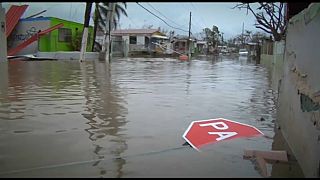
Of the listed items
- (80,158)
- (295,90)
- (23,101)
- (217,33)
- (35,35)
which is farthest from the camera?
(217,33)

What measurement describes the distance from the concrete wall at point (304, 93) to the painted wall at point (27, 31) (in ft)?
118

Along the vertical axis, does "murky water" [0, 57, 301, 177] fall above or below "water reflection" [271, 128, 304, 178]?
above

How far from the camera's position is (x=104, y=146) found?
5.28 meters

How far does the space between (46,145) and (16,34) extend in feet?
125

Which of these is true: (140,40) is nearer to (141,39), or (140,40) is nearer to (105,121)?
(141,39)

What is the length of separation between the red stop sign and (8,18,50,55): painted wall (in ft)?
116

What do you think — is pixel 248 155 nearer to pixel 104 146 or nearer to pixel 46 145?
pixel 104 146

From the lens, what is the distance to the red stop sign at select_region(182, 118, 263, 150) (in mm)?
5621

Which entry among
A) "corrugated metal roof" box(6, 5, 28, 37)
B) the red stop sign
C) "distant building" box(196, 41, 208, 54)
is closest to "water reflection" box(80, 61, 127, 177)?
the red stop sign

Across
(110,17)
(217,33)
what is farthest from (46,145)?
(217,33)

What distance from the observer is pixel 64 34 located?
41750mm

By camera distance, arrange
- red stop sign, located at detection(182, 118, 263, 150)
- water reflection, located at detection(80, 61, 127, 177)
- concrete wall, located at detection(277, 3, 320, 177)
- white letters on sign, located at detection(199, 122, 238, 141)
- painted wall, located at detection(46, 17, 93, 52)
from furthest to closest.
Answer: painted wall, located at detection(46, 17, 93, 52)
white letters on sign, located at detection(199, 122, 238, 141)
red stop sign, located at detection(182, 118, 263, 150)
water reflection, located at detection(80, 61, 127, 177)
concrete wall, located at detection(277, 3, 320, 177)

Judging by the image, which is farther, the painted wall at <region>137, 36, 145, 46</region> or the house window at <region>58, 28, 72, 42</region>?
the painted wall at <region>137, 36, 145, 46</region>

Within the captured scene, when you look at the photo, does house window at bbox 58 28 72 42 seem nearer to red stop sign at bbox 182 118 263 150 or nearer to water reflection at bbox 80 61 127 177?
water reflection at bbox 80 61 127 177
